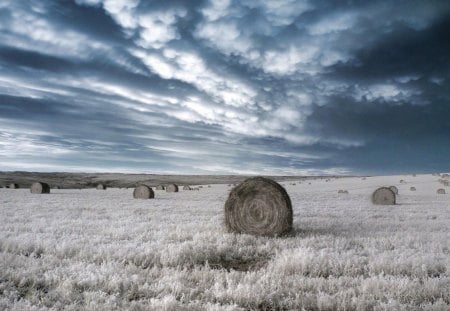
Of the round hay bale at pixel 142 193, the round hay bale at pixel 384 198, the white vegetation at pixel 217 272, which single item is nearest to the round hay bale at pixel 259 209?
the white vegetation at pixel 217 272

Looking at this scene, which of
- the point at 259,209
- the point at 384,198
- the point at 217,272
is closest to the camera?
the point at 217,272

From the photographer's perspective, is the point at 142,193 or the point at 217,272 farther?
the point at 142,193

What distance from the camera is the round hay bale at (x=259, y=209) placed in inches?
412

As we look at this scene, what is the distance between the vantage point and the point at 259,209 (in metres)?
10.6

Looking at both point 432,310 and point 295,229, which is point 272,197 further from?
point 432,310

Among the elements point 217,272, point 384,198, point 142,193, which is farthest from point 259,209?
point 142,193

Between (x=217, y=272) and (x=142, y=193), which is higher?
(x=142, y=193)

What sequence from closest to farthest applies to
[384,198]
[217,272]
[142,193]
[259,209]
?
[217,272] → [259,209] → [384,198] → [142,193]

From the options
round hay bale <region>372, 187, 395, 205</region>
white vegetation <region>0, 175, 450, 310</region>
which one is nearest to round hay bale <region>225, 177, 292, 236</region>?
white vegetation <region>0, 175, 450, 310</region>

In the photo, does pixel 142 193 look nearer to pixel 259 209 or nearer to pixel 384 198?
pixel 384 198

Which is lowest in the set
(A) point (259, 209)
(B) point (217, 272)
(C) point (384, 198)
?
(B) point (217, 272)

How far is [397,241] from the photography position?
30.6 ft

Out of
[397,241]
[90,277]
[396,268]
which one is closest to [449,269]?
[396,268]

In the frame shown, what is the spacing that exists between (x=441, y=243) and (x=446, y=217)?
23.9 feet
